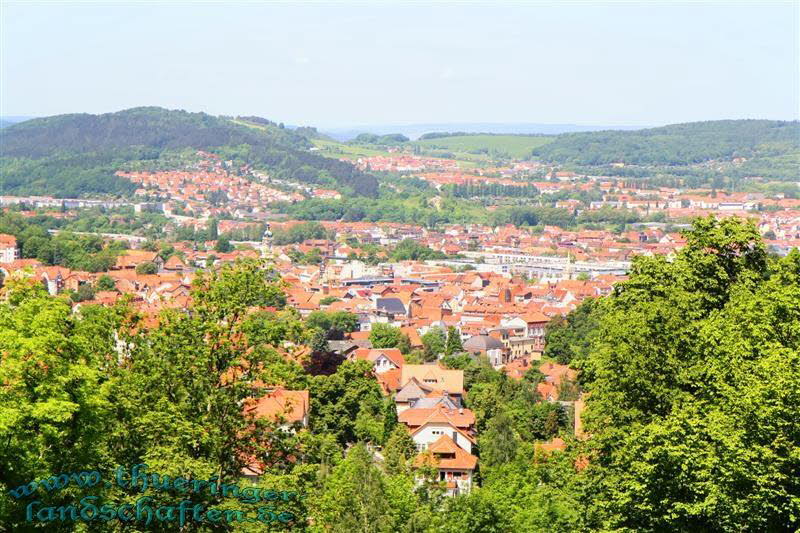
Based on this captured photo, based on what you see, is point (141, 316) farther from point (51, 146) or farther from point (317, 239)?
point (51, 146)

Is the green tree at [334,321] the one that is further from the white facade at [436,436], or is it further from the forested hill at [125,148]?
the forested hill at [125,148]

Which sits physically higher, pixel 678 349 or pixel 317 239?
pixel 678 349

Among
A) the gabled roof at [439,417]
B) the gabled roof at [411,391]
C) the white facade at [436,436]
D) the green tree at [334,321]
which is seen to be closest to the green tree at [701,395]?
the white facade at [436,436]

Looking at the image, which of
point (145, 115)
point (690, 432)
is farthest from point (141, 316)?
point (145, 115)

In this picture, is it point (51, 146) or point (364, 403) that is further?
point (51, 146)

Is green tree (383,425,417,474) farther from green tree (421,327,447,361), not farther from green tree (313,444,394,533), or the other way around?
green tree (421,327,447,361)

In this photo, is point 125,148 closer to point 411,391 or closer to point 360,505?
point 411,391

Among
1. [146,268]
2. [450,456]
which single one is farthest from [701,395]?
[146,268]
